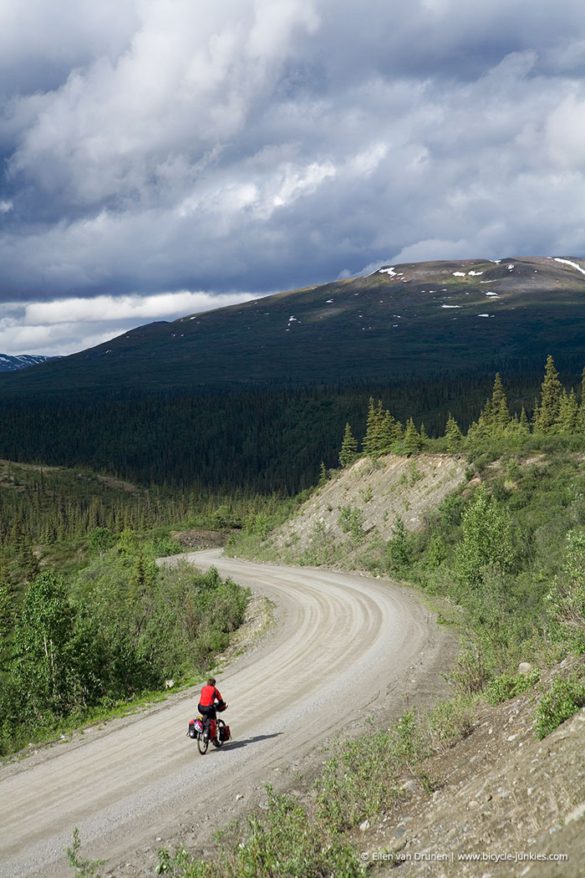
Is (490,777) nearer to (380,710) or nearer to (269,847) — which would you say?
(269,847)

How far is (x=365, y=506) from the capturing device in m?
60.6

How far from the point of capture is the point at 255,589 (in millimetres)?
45406

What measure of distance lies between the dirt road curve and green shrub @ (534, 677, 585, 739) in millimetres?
5657

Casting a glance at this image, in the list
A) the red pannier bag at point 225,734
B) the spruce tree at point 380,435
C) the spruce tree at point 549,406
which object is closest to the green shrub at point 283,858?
the red pannier bag at point 225,734

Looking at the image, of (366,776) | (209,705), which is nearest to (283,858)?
(366,776)

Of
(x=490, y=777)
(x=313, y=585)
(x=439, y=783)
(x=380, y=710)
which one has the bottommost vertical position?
(x=313, y=585)

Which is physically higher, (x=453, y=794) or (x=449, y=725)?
(x=453, y=794)

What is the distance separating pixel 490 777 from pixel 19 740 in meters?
14.2

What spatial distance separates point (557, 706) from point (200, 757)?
850cm

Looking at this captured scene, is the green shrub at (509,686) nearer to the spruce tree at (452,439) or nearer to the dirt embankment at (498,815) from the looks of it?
the dirt embankment at (498,815)

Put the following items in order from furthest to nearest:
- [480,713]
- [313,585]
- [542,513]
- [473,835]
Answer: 1. [313,585]
2. [542,513]
3. [480,713]
4. [473,835]

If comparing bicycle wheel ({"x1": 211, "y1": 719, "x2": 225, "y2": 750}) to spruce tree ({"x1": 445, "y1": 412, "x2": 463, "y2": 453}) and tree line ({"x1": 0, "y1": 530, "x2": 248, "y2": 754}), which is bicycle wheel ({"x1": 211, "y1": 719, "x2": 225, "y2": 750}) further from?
spruce tree ({"x1": 445, "y1": 412, "x2": 463, "y2": 453})

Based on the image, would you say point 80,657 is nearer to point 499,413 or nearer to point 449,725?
point 449,725

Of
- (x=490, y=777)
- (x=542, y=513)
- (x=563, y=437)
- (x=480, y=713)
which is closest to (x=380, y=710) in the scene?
(x=480, y=713)
